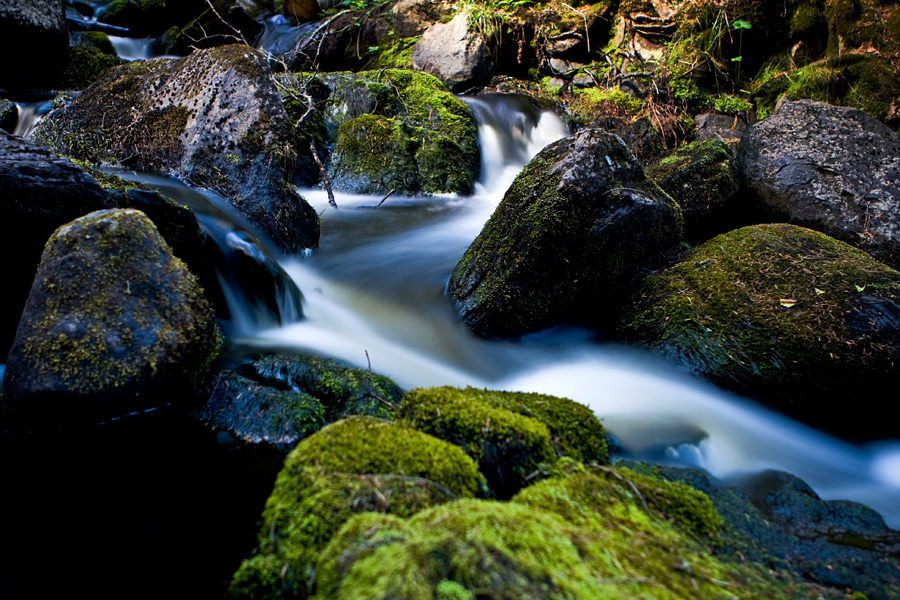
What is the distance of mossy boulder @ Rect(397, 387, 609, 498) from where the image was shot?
2100mm

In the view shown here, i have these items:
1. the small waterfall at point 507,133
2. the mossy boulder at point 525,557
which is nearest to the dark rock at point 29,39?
the small waterfall at point 507,133

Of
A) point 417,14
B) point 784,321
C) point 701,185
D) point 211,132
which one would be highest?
point 417,14

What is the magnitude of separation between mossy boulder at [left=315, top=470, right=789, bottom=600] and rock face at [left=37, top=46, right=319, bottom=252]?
4.84m

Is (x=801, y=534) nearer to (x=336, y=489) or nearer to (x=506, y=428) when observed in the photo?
(x=506, y=428)

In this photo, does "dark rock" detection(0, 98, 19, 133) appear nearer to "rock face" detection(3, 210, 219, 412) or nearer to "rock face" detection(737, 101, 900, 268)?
"rock face" detection(3, 210, 219, 412)

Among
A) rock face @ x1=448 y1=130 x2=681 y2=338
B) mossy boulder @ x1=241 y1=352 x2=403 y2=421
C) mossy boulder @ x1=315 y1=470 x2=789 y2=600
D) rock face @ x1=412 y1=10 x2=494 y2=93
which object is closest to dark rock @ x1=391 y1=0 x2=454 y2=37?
rock face @ x1=412 y1=10 x2=494 y2=93

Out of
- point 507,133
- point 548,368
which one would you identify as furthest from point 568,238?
point 507,133

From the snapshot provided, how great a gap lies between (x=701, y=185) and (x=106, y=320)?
5880 mm

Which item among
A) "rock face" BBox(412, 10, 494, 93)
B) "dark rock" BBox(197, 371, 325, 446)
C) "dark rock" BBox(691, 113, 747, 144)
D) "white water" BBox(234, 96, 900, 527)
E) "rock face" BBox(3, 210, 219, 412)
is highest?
"rock face" BBox(412, 10, 494, 93)

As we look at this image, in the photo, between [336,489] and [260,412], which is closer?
[336,489]

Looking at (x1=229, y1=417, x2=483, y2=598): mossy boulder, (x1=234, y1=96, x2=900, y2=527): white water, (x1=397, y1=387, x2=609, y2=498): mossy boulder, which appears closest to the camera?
(x1=229, y1=417, x2=483, y2=598): mossy boulder

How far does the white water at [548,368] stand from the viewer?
11.3 feet

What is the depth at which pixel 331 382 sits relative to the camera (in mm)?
3404

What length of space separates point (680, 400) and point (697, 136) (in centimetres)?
704
